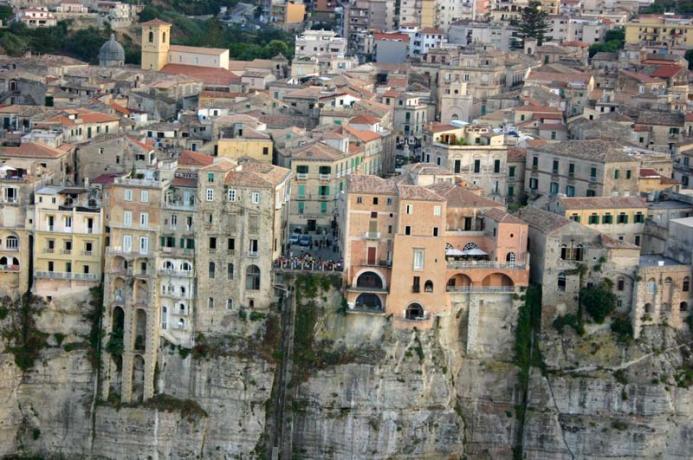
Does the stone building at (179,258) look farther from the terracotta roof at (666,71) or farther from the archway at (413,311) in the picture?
the terracotta roof at (666,71)

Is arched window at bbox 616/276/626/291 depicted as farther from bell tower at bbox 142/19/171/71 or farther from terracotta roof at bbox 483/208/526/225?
bell tower at bbox 142/19/171/71

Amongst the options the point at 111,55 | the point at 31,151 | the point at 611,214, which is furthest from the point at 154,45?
the point at 611,214

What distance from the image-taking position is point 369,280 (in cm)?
6319

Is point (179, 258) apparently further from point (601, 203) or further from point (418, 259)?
point (601, 203)

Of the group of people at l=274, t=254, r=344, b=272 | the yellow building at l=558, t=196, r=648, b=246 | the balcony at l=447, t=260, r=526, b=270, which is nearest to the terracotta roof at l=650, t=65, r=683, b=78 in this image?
the yellow building at l=558, t=196, r=648, b=246

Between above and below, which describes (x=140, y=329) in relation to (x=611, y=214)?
below

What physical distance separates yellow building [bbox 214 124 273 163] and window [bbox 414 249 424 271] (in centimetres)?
1146

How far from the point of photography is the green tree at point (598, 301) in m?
62.7

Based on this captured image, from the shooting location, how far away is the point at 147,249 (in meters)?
63.7

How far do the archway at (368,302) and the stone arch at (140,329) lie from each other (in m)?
7.35

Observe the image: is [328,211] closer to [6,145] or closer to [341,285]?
[341,285]

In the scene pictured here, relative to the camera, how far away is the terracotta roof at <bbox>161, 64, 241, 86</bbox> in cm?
9355

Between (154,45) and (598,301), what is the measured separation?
4369cm

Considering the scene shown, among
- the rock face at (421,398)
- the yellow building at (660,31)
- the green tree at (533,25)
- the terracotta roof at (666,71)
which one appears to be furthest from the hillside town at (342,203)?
the green tree at (533,25)
